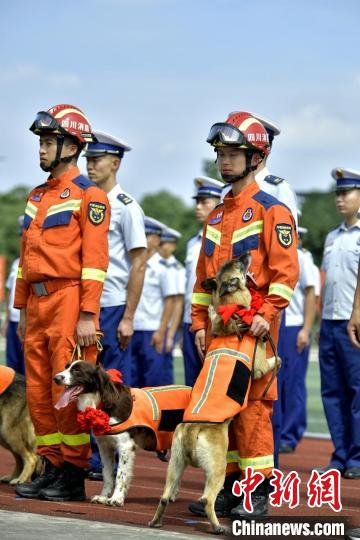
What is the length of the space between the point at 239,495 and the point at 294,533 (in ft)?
1.94

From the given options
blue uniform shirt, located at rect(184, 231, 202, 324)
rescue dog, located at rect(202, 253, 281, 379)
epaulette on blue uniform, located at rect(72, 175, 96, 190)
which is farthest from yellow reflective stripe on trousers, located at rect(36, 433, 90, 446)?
blue uniform shirt, located at rect(184, 231, 202, 324)

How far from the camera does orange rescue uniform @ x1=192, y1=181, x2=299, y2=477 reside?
7.27 meters

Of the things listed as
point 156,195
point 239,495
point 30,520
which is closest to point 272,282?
point 239,495

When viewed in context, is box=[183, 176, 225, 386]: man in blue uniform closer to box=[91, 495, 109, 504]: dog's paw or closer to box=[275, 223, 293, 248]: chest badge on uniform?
box=[91, 495, 109, 504]: dog's paw

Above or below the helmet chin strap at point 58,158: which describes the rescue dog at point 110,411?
below

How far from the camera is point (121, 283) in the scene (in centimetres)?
950

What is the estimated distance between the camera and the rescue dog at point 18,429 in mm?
8758

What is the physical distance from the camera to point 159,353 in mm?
13938

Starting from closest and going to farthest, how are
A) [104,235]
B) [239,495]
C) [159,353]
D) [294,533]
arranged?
1. [294,533]
2. [239,495]
3. [104,235]
4. [159,353]

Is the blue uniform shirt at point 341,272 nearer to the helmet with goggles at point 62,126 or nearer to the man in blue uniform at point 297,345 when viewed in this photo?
the man in blue uniform at point 297,345

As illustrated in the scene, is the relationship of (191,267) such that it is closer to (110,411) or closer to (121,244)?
(121,244)

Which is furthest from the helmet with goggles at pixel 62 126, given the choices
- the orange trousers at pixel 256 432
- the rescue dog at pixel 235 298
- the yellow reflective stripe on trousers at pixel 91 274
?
the orange trousers at pixel 256 432

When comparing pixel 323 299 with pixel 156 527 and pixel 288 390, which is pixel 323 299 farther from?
pixel 156 527

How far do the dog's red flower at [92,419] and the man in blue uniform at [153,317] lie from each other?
5637 millimetres
